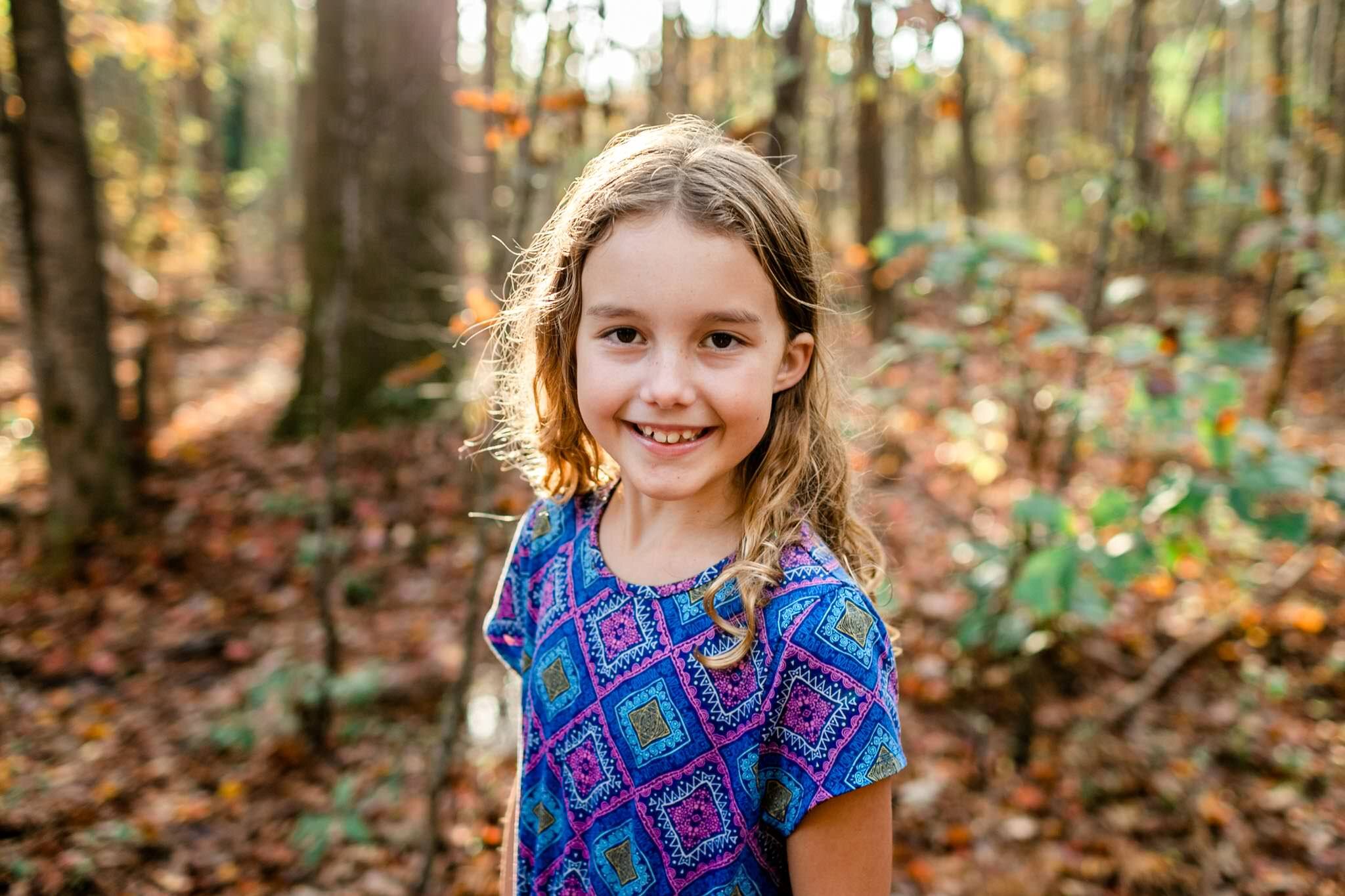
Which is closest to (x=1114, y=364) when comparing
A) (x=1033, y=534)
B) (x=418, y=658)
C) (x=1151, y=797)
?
(x=1033, y=534)

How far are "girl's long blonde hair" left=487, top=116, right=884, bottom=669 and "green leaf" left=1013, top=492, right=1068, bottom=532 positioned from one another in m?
1.26

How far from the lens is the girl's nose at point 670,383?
1.13m

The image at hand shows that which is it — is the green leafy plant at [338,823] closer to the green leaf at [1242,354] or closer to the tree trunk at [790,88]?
the tree trunk at [790,88]

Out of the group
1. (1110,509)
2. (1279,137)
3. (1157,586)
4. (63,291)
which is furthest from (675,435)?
(1279,137)

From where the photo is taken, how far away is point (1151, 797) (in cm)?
293

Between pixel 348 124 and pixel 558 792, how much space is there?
235cm

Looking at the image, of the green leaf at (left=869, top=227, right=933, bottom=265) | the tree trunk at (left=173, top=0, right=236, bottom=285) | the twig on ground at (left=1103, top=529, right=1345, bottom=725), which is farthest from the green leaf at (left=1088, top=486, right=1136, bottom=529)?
the tree trunk at (left=173, top=0, right=236, bottom=285)

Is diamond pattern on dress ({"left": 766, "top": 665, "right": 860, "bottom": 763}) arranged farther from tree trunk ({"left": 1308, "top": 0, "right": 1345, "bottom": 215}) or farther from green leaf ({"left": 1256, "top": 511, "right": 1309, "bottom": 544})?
tree trunk ({"left": 1308, "top": 0, "right": 1345, "bottom": 215})

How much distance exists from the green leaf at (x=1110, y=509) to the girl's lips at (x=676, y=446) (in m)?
1.71

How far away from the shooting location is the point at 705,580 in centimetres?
122

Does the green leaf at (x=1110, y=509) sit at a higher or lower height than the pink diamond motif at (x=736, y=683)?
lower

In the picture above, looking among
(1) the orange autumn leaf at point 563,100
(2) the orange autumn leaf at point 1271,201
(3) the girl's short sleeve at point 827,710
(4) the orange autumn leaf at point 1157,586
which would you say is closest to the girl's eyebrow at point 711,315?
(3) the girl's short sleeve at point 827,710

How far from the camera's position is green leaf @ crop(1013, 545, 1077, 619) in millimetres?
2367

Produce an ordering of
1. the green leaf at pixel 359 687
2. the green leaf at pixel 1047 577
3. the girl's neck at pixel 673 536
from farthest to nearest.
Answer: the green leaf at pixel 359 687, the green leaf at pixel 1047 577, the girl's neck at pixel 673 536
